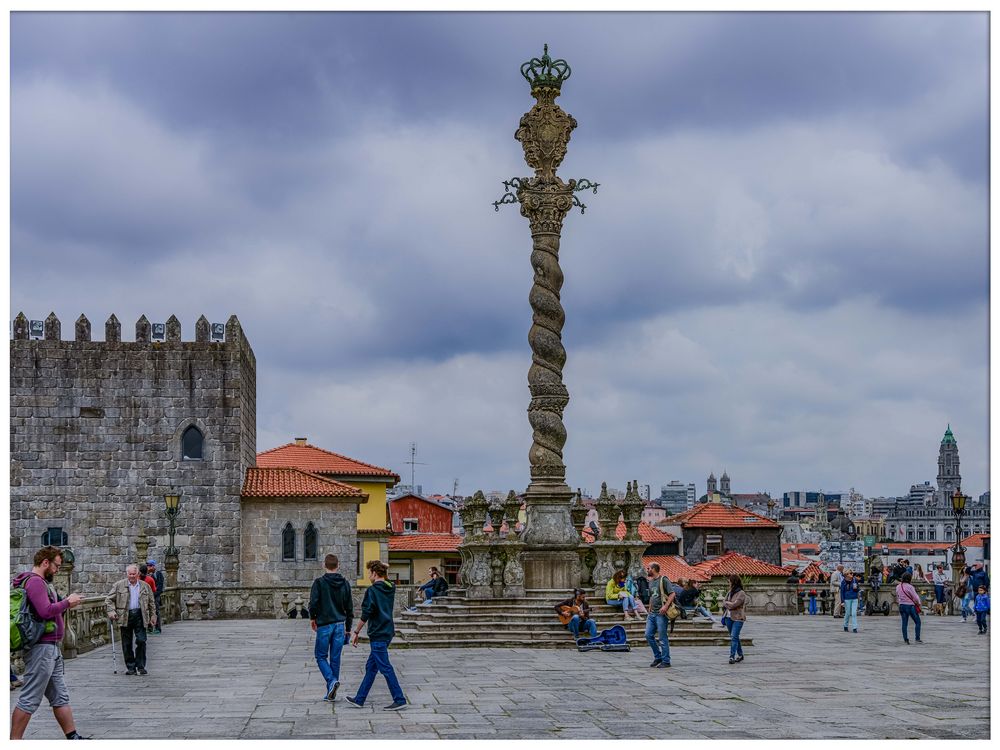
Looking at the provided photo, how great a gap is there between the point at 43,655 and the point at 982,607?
821 inches

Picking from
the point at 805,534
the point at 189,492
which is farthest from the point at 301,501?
the point at 805,534

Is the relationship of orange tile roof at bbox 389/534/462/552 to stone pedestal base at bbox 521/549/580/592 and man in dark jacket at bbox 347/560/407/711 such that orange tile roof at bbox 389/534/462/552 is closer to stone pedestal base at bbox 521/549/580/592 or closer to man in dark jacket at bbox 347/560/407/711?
stone pedestal base at bbox 521/549/580/592

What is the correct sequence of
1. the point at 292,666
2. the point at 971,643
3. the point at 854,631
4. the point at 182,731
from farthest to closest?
the point at 854,631, the point at 971,643, the point at 292,666, the point at 182,731

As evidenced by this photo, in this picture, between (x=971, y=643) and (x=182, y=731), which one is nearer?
(x=182, y=731)

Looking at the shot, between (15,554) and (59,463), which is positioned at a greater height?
(59,463)

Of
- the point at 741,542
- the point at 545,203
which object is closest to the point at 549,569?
the point at 545,203

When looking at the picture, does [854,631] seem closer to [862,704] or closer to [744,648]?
[744,648]

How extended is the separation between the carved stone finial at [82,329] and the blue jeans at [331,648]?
2794 centimetres

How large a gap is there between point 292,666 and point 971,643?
12.2 m

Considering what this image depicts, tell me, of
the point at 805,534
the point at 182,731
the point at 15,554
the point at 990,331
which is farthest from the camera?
the point at 805,534

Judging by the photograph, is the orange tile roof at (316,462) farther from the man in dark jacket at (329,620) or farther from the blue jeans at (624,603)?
the man in dark jacket at (329,620)

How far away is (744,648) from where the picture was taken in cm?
2091

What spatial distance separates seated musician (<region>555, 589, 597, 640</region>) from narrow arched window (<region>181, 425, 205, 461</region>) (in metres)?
19.9

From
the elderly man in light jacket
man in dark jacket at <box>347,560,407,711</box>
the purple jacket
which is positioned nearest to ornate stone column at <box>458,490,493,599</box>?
the elderly man in light jacket
